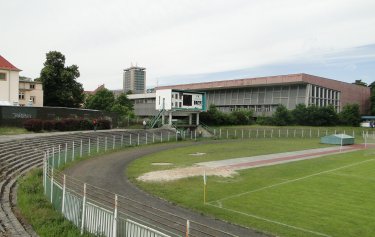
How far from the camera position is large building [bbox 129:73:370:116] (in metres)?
86.7

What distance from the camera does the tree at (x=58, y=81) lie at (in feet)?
233

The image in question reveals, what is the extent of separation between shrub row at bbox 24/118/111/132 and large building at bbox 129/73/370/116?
4738 centimetres

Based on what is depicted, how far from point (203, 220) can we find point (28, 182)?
10801 mm

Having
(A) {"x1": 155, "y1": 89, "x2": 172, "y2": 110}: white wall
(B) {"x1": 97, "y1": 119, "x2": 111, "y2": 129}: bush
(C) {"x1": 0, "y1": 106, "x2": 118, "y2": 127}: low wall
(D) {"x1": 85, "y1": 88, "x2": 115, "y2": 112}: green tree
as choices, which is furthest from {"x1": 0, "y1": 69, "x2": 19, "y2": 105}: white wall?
(D) {"x1": 85, "y1": 88, "x2": 115, "y2": 112}: green tree

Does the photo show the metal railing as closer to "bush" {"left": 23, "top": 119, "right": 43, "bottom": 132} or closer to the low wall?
"bush" {"left": 23, "top": 119, "right": 43, "bottom": 132}

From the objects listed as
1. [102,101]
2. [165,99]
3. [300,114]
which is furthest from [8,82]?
[300,114]

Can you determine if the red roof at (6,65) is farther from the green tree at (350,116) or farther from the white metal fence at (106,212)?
the green tree at (350,116)

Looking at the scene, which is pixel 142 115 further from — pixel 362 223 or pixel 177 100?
pixel 362 223

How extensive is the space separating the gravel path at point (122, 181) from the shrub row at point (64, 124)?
1338 cm

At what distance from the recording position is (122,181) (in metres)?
24.0

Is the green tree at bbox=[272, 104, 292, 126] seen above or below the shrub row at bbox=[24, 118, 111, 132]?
above

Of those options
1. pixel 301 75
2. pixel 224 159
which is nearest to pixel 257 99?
pixel 301 75

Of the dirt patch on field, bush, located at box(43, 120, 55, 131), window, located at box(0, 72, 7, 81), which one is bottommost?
the dirt patch on field

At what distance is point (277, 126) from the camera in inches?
3155
